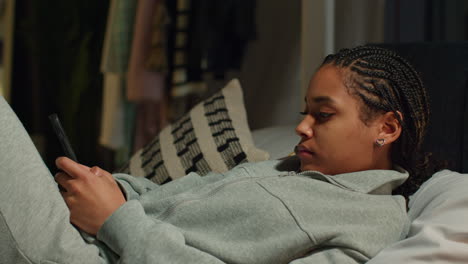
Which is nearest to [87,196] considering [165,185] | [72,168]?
[72,168]

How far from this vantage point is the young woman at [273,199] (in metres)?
0.90

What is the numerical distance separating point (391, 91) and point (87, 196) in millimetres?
484

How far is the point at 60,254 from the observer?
2.95ft

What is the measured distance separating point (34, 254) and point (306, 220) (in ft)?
1.23

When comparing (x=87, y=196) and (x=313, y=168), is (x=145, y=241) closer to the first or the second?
(x=87, y=196)

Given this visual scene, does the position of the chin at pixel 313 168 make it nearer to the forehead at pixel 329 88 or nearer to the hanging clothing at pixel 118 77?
the forehead at pixel 329 88

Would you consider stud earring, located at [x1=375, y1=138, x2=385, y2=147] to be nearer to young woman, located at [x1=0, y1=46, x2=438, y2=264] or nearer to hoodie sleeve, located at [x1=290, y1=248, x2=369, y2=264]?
young woman, located at [x1=0, y1=46, x2=438, y2=264]

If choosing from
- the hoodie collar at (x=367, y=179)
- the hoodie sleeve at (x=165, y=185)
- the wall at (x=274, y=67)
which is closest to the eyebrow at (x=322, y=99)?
the hoodie collar at (x=367, y=179)

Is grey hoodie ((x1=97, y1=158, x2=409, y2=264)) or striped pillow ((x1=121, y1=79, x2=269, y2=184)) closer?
grey hoodie ((x1=97, y1=158, x2=409, y2=264))

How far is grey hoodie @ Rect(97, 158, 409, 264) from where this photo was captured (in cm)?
89

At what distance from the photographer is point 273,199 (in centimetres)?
95

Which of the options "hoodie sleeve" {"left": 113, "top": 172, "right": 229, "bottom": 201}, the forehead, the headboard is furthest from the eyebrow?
the headboard

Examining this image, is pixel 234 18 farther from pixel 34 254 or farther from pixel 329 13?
pixel 34 254

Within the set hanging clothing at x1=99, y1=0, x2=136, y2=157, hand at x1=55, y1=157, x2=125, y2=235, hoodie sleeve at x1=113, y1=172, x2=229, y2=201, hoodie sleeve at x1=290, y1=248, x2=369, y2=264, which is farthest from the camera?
hanging clothing at x1=99, y1=0, x2=136, y2=157
